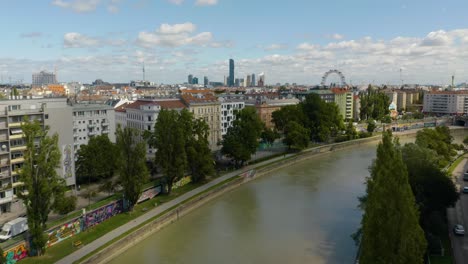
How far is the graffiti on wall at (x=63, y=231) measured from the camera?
1590cm

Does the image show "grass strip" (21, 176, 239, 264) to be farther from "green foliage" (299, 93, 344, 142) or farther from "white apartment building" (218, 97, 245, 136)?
"green foliage" (299, 93, 344, 142)

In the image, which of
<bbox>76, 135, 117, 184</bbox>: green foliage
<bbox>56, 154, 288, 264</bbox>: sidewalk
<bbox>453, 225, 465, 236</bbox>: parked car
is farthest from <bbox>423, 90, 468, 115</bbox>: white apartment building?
<bbox>76, 135, 117, 184</bbox>: green foliage

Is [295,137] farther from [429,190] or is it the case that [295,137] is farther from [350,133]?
[429,190]

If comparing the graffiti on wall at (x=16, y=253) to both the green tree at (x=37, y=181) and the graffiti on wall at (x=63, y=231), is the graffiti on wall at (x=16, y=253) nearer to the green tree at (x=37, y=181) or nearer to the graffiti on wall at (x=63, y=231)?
the green tree at (x=37, y=181)

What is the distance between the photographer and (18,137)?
2100cm

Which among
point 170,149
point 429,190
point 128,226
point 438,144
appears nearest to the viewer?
point 429,190

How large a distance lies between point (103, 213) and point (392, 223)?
43.9ft

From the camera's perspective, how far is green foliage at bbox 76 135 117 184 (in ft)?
82.4

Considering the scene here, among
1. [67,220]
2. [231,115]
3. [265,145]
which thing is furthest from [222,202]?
[231,115]

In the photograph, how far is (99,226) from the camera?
59.4 feet

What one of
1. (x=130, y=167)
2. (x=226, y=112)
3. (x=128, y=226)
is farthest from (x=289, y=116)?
(x=128, y=226)

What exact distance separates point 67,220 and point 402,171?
1351cm

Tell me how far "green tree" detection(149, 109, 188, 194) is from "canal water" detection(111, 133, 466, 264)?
262 centimetres

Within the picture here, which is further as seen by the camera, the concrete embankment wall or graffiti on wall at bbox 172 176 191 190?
graffiti on wall at bbox 172 176 191 190
